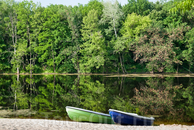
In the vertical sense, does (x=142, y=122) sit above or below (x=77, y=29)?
below

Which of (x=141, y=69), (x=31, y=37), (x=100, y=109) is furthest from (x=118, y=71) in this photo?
(x=100, y=109)

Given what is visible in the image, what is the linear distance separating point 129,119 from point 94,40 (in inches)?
1284

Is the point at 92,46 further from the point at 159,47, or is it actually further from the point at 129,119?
the point at 129,119

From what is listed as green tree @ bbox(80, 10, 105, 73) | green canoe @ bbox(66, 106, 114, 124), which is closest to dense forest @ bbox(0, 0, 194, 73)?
green tree @ bbox(80, 10, 105, 73)

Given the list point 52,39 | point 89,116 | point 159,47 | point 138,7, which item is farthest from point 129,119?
point 138,7

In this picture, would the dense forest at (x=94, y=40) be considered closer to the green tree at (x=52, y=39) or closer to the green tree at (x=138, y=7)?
the green tree at (x=52, y=39)

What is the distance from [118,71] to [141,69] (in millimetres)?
5527

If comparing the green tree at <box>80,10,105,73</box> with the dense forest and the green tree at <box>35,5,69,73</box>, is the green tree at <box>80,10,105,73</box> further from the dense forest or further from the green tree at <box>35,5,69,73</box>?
the green tree at <box>35,5,69,73</box>

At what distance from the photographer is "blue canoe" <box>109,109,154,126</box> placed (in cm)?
857

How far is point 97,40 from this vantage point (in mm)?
40531

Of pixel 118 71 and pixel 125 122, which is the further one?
pixel 118 71

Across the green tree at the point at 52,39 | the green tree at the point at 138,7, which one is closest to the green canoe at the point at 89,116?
the green tree at the point at 52,39

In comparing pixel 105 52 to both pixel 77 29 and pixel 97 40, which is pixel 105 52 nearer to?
pixel 97 40

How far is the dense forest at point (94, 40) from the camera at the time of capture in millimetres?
39906
